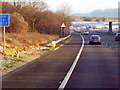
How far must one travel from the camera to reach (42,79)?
41.6 ft

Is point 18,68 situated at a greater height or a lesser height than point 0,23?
lesser

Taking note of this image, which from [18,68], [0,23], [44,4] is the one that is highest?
[44,4]

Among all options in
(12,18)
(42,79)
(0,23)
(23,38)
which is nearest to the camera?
(42,79)

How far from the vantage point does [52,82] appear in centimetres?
1196

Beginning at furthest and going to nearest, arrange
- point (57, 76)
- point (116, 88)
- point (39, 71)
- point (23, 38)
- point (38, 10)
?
point (38, 10) → point (23, 38) → point (39, 71) → point (57, 76) → point (116, 88)

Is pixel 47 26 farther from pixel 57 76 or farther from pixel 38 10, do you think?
pixel 57 76

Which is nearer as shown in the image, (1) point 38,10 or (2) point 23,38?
(2) point 23,38

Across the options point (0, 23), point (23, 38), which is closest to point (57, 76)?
point (0, 23)

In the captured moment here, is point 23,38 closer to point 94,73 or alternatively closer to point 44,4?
point 94,73

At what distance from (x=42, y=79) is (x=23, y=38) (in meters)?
22.5

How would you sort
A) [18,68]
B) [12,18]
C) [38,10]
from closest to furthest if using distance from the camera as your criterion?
1. [18,68]
2. [12,18]
3. [38,10]

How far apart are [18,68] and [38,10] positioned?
45.6 metres

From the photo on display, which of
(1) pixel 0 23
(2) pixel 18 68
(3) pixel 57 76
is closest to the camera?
(3) pixel 57 76

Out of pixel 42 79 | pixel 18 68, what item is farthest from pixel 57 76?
pixel 18 68
